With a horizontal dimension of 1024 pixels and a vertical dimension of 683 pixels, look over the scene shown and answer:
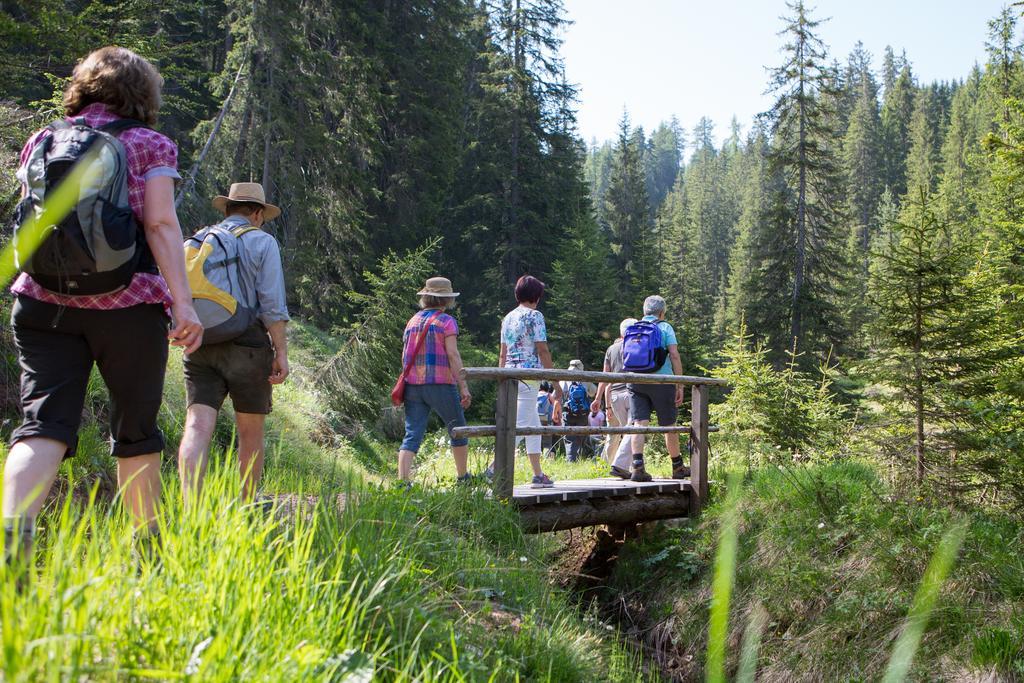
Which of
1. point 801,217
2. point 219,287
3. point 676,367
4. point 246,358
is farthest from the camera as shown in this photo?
point 801,217

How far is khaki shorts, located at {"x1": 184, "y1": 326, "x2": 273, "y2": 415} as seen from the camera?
427cm

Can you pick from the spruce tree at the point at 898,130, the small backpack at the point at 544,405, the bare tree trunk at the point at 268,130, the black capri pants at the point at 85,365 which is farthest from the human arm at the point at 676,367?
the spruce tree at the point at 898,130

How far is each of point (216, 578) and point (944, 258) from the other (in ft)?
27.5

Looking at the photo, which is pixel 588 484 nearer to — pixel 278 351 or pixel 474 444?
pixel 278 351

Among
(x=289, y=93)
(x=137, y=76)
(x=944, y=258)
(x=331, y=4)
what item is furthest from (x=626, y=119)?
(x=137, y=76)

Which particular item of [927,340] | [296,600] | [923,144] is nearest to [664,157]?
[923,144]

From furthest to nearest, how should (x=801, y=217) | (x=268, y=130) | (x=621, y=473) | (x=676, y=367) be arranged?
(x=801, y=217) → (x=268, y=130) → (x=621, y=473) → (x=676, y=367)

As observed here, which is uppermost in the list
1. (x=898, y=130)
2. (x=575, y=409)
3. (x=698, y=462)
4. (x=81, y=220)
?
(x=898, y=130)

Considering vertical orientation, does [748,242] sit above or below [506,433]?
above

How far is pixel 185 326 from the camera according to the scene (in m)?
3.08

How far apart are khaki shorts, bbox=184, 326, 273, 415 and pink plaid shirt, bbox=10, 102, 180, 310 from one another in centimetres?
121

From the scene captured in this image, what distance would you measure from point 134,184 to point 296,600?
171 cm

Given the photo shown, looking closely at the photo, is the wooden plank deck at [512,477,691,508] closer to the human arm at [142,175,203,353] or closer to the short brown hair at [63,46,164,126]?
the human arm at [142,175,203,353]

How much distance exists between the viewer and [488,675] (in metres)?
3.14
